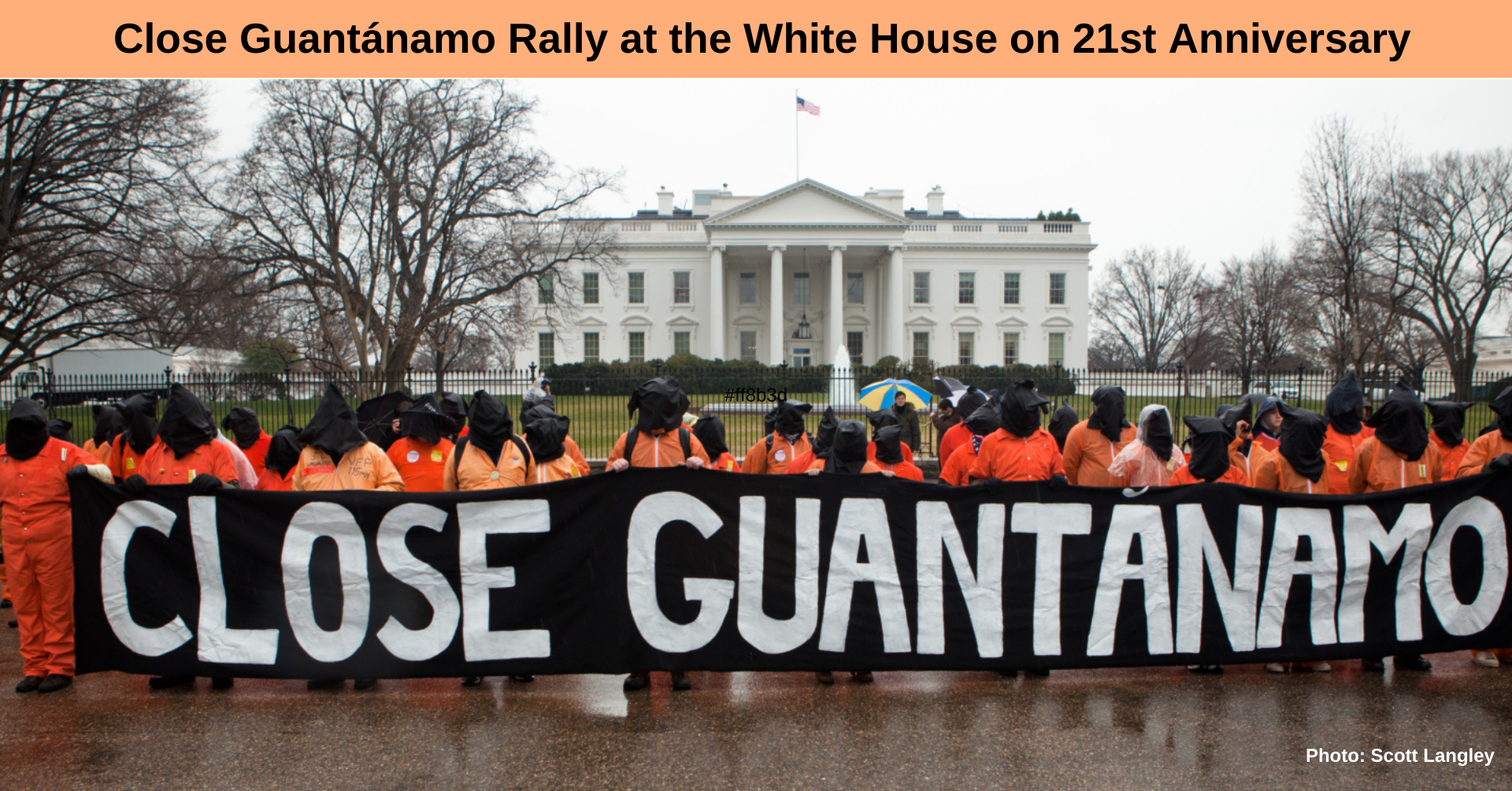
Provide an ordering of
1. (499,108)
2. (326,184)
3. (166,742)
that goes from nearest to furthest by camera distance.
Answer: (166,742)
(326,184)
(499,108)

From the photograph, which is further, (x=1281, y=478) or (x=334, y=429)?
(x=1281, y=478)

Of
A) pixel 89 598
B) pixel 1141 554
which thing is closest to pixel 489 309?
pixel 89 598

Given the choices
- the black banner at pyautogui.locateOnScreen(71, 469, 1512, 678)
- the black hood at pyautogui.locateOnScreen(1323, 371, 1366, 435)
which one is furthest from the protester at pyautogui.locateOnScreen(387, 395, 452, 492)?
the black hood at pyautogui.locateOnScreen(1323, 371, 1366, 435)

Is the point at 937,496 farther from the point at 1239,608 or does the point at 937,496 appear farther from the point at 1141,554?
the point at 1239,608

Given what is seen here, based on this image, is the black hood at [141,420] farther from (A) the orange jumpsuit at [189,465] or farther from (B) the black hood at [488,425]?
(B) the black hood at [488,425]

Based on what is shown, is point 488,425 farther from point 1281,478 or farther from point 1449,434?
point 1449,434

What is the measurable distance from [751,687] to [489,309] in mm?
26028

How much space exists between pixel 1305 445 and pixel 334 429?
628 cm

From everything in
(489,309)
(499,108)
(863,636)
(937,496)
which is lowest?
(863,636)

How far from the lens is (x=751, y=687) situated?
477 centimetres

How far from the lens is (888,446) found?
5.71 metres

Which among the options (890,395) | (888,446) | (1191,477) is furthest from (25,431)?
(890,395)

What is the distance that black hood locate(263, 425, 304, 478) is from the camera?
237 inches

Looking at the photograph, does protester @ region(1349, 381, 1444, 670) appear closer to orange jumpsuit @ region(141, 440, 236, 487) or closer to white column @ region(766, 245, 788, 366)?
orange jumpsuit @ region(141, 440, 236, 487)
